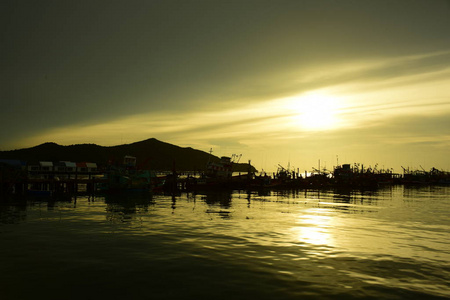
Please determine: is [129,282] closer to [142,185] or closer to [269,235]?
[269,235]

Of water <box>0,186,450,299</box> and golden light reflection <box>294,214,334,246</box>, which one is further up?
water <box>0,186,450,299</box>

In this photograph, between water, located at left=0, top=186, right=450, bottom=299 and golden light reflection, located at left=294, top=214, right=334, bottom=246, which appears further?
golden light reflection, located at left=294, top=214, right=334, bottom=246

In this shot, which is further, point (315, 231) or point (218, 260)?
point (315, 231)

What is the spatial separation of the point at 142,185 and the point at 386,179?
13136 centimetres

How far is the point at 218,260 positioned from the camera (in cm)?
1791

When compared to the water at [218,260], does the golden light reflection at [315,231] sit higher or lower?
lower

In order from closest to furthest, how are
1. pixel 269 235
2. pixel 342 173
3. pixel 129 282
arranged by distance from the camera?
pixel 129 282 < pixel 269 235 < pixel 342 173

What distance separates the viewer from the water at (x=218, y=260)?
1341 centimetres

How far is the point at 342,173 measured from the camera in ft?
→ 464

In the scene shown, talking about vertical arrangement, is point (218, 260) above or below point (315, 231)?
above

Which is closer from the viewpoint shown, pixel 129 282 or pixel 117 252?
pixel 129 282

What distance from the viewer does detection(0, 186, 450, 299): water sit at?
44.0 feet

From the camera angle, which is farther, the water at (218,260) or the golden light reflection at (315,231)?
the golden light reflection at (315,231)

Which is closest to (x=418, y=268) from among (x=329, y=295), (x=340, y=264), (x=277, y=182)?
(x=340, y=264)
